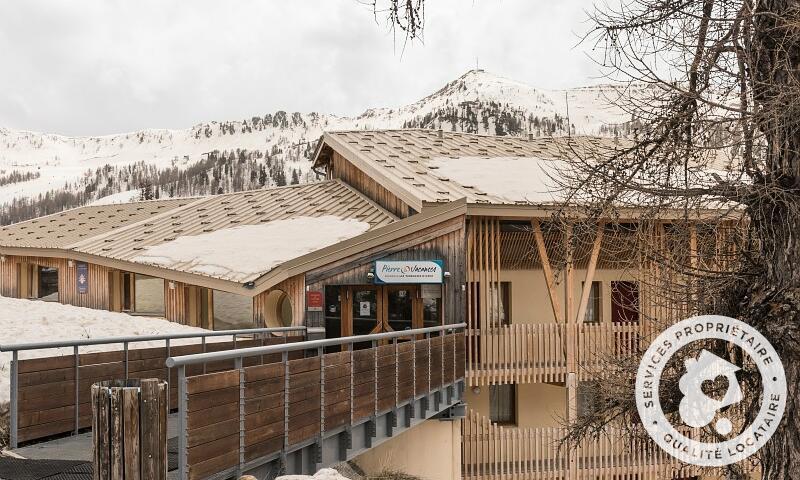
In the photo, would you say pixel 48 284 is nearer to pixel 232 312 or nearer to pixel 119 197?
pixel 232 312

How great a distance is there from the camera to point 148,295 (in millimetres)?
21688

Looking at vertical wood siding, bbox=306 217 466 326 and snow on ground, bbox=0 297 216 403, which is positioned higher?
vertical wood siding, bbox=306 217 466 326

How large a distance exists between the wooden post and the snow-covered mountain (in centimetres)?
7605

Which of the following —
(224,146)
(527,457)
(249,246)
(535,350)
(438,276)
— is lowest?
(527,457)

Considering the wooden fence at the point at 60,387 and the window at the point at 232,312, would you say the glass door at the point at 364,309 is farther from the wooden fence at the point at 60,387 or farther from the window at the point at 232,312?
the wooden fence at the point at 60,387

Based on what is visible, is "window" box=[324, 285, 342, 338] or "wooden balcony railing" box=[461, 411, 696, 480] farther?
"window" box=[324, 285, 342, 338]

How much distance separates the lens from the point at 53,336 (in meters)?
17.3

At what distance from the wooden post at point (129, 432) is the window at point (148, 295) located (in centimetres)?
1685

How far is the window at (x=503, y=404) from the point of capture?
19.2 metres

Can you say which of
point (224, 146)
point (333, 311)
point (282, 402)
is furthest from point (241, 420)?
point (224, 146)

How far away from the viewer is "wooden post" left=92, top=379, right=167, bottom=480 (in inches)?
201

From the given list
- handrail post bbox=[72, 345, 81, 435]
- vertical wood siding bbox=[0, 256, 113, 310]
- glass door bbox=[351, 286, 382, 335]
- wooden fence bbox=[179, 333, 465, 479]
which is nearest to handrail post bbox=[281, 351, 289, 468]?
wooden fence bbox=[179, 333, 465, 479]

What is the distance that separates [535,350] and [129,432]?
11.9 meters

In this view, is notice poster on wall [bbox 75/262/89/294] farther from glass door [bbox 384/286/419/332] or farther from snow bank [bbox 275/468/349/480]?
snow bank [bbox 275/468/349/480]
